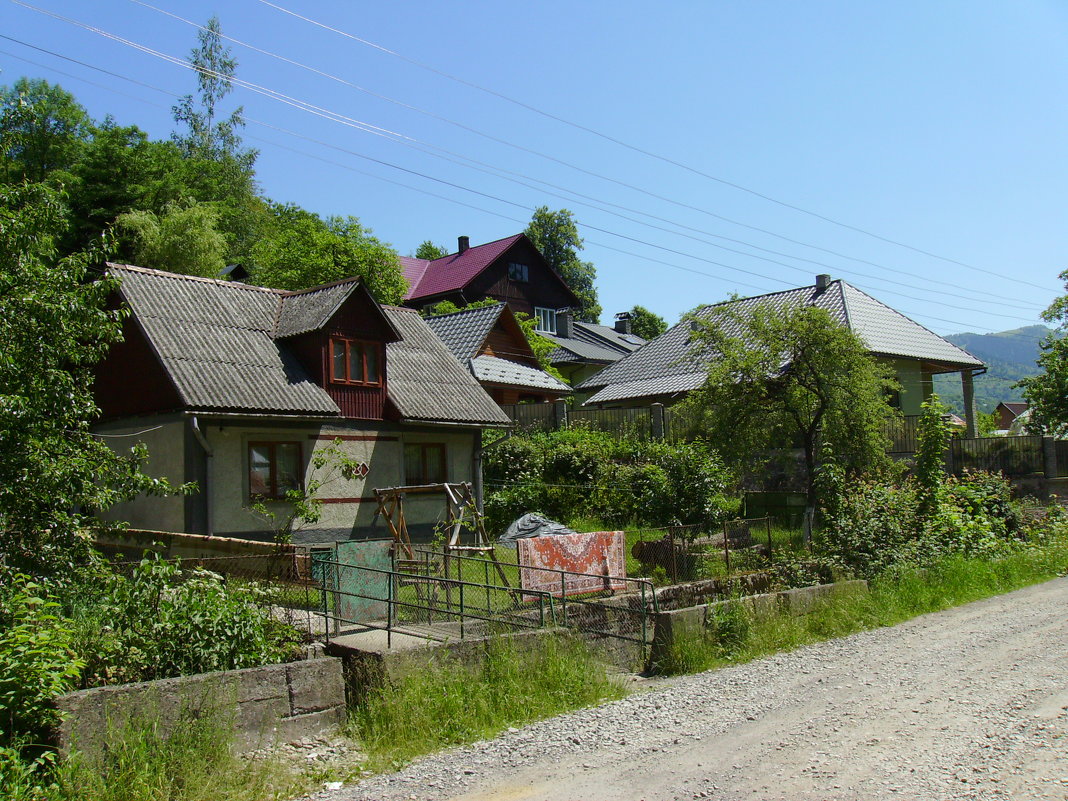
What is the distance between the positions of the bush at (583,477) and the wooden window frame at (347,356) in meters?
5.51

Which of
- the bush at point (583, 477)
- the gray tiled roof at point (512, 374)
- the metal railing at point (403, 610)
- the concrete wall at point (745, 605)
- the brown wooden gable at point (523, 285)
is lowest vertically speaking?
the concrete wall at point (745, 605)

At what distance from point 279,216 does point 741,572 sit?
44.9 m

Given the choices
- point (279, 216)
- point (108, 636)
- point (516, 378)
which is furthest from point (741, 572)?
point (279, 216)

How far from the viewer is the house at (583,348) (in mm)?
45906

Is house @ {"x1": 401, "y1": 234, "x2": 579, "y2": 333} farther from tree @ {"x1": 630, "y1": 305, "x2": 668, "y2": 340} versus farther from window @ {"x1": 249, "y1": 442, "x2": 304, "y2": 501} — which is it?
window @ {"x1": 249, "y1": 442, "x2": 304, "y2": 501}

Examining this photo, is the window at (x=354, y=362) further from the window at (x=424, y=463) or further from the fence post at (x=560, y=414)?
the fence post at (x=560, y=414)

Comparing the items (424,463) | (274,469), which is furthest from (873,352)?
(274,469)

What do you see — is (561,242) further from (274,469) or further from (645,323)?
(274,469)

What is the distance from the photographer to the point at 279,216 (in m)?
53.5

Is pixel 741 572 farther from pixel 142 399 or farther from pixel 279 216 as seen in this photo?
pixel 279 216

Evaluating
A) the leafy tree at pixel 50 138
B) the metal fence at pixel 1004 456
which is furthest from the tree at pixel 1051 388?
the leafy tree at pixel 50 138

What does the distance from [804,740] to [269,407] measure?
12.3m

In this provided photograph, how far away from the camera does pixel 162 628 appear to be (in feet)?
26.0

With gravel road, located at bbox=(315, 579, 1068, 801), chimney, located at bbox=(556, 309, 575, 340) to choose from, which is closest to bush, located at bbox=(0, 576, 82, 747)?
gravel road, located at bbox=(315, 579, 1068, 801)
